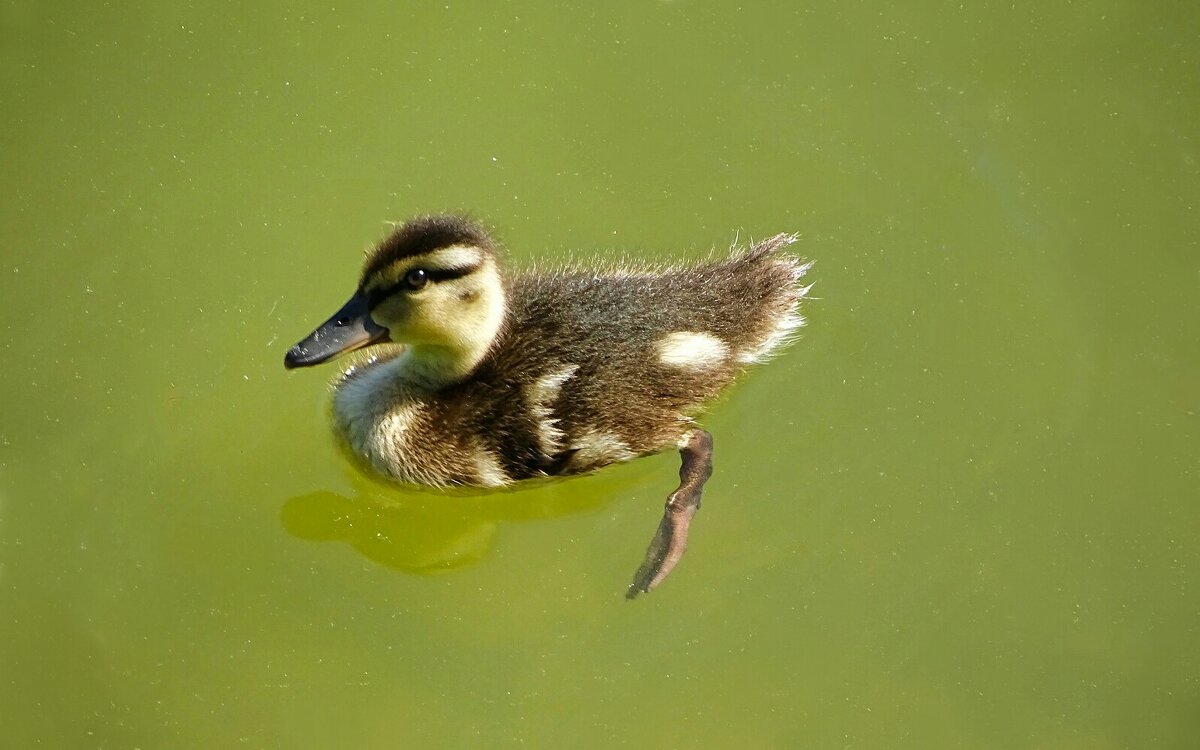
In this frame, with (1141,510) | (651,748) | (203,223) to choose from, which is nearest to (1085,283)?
(1141,510)

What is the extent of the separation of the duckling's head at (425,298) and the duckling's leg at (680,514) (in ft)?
1.74

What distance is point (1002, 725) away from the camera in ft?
9.07

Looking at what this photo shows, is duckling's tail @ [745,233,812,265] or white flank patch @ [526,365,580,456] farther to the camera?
duckling's tail @ [745,233,812,265]

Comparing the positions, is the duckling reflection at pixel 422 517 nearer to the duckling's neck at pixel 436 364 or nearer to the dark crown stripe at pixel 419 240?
the duckling's neck at pixel 436 364

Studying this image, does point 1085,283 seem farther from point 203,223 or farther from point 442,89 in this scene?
point 203,223

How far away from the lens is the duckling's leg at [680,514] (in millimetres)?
2871

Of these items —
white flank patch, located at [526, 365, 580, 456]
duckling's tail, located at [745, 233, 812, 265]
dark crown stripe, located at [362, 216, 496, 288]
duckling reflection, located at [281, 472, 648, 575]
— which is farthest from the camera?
duckling's tail, located at [745, 233, 812, 265]

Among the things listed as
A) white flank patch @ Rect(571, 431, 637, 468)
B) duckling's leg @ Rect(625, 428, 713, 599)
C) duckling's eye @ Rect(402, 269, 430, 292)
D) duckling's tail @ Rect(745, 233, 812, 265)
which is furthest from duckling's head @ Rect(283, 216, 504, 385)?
duckling's tail @ Rect(745, 233, 812, 265)

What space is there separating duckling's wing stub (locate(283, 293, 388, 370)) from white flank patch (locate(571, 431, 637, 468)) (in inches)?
19.1

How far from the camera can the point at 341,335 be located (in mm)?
2729

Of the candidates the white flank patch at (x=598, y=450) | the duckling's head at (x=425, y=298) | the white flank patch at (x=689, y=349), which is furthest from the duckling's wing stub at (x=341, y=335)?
the white flank patch at (x=689, y=349)

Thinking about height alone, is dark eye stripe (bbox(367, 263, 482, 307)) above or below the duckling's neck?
above

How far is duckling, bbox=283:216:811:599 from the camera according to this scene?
2.71 meters

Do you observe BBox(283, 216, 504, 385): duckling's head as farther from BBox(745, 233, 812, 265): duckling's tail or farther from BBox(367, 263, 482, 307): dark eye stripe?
BBox(745, 233, 812, 265): duckling's tail
